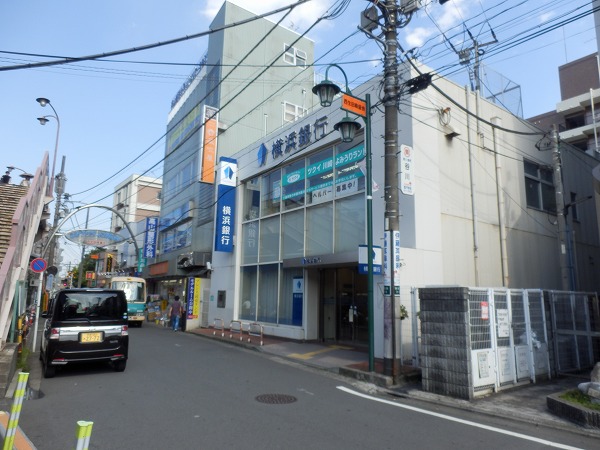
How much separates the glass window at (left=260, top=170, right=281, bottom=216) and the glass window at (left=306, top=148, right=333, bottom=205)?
2.19m

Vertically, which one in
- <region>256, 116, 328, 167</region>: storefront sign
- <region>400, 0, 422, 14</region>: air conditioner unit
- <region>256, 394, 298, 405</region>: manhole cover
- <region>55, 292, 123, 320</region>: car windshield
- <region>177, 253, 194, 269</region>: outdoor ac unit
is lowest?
<region>256, 394, 298, 405</region>: manhole cover

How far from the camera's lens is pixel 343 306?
49.0 ft

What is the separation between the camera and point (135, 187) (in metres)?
53.8

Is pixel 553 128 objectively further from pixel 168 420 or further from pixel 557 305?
pixel 168 420

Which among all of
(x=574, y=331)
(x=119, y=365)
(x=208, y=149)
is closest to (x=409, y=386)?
(x=574, y=331)

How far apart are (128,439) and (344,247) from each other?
9484 millimetres

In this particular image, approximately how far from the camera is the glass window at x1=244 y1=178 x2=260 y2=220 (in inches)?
763

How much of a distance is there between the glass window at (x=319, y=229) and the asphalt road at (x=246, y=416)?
5791mm

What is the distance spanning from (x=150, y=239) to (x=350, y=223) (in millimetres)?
22926

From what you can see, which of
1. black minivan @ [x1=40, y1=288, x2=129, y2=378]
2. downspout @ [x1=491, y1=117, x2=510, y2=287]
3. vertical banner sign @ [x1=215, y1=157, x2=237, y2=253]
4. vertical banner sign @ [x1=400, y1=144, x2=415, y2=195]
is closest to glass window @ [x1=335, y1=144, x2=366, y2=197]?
vertical banner sign @ [x1=400, y1=144, x2=415, y2=195]

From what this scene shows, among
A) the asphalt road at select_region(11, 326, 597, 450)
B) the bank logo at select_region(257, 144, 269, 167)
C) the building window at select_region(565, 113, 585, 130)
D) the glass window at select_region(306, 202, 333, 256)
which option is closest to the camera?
the asphalt road at select_region(11, 326, 597, 450)

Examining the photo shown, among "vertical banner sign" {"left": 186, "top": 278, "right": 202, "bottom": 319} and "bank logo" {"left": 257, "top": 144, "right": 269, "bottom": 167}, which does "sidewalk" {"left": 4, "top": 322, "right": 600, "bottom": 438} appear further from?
"bank logo" {"left": 257, "top": 144, "right": 269, "bottom": 167}

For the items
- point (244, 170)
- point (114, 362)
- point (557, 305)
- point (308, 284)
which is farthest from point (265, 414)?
point (244, 170)

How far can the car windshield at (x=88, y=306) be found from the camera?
30.2 ft
